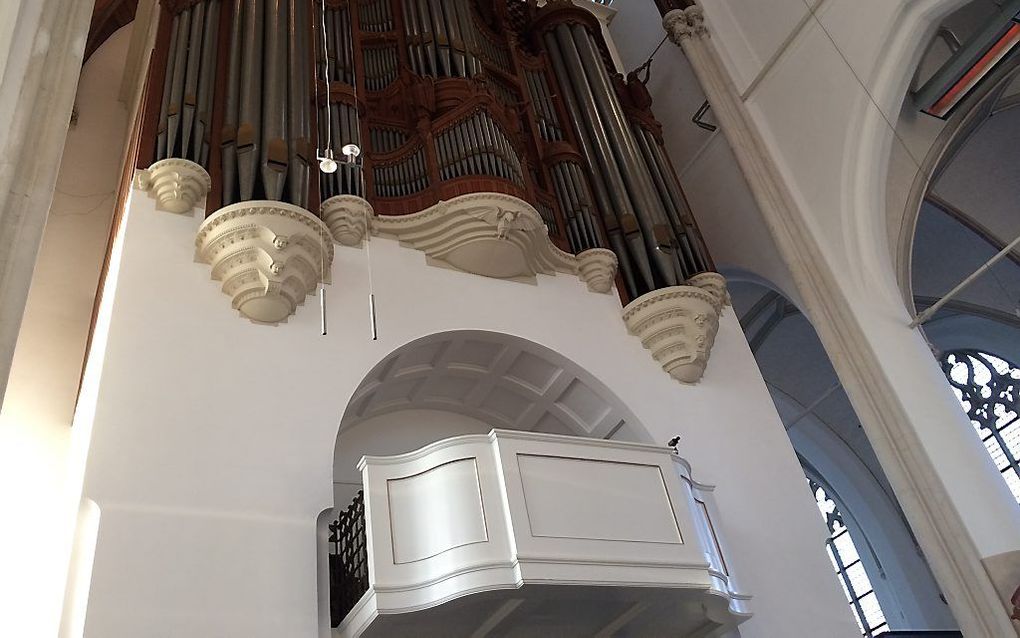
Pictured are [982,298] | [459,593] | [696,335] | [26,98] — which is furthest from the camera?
[982,298]

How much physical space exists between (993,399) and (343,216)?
10387mm

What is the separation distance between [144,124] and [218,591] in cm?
387

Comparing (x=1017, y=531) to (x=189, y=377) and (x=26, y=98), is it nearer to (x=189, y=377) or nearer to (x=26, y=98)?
(x=189, y=377)

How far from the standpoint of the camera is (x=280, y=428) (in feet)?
19.4

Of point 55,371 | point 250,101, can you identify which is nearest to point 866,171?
point 250,101

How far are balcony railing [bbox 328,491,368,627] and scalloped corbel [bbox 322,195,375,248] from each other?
225 centimetres

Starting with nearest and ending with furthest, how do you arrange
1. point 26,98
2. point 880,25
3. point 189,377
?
point 26,98, point 189,377, point 880,25

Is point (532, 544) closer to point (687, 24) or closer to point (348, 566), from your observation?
point (348, 566)

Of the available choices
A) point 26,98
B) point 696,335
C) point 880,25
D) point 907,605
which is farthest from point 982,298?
point 26,98

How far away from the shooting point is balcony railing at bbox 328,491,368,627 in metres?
5.59

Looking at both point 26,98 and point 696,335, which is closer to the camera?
point 26,98

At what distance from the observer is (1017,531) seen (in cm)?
721

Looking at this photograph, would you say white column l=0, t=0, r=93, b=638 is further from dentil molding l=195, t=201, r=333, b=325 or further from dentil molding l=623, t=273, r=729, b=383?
dentil molding l=623, t=273, r=729, b=383

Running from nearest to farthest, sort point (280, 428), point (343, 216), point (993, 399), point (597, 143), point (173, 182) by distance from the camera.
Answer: point (280, 428) < point (173, 182) < point (343, 216) < point (597, 143) < point (993, 399)
